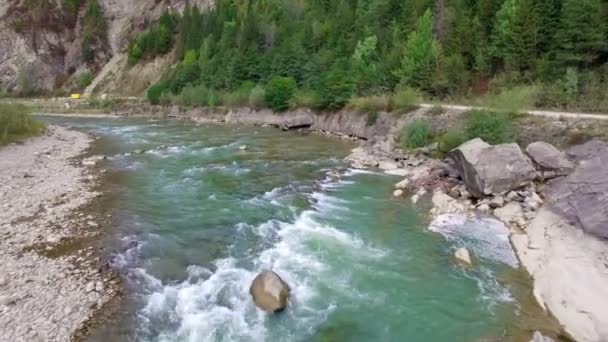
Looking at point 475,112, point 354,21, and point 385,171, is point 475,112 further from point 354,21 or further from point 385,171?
point 354,21

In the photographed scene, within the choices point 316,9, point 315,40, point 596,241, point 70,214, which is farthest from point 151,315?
point 316,9

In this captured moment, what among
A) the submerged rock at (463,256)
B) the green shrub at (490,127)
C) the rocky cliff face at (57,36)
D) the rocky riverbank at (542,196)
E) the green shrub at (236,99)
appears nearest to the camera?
the rocky riverbank at (542,196)

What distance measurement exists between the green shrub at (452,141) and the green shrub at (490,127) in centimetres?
50

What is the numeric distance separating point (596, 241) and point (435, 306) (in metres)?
4.64

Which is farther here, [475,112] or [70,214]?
[475,112]

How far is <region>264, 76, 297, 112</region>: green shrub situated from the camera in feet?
148

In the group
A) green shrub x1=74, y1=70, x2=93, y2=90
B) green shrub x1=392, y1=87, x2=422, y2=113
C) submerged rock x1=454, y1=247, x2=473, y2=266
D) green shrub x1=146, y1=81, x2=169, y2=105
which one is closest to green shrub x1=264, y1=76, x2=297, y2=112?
green shrub x1=392, y1=87, x2=422, y2=113

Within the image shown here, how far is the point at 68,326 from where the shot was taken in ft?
26.1

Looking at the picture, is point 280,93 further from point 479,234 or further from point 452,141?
point 479,234

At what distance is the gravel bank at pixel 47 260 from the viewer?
8070 mm

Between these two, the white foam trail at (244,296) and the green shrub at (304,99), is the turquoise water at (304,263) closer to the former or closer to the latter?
the white foam trail at (244,296)

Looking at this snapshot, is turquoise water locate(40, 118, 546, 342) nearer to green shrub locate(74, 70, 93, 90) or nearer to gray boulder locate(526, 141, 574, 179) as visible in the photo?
gray boulder locate(526, 141, 574, 179)

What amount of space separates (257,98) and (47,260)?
40.1 metres

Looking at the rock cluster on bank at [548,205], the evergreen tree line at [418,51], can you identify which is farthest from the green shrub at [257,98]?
the rock cluster on bank at [548,205]
